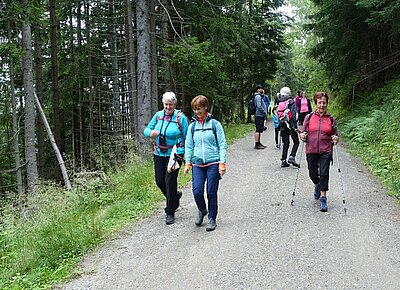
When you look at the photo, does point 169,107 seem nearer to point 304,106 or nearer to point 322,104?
point 322,104

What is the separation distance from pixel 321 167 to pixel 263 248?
216cm

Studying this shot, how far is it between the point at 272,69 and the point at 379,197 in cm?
2143

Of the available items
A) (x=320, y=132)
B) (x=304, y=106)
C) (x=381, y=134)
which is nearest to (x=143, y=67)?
(x=304, y=106)

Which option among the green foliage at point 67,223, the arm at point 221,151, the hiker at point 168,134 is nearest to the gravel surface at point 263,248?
the green foliage at point 67,223

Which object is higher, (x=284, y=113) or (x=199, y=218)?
(x=284, y=113)

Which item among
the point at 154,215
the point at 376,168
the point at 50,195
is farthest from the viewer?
the point at 376,168

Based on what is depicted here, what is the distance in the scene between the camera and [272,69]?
1109 inches

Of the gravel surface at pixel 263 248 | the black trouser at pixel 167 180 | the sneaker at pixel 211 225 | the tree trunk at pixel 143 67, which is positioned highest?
the tree trunk at pixel 143 67

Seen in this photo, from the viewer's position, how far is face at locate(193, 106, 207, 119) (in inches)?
231

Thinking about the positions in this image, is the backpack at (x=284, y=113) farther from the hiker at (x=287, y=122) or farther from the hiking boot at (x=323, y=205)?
the hiking boot at (x=323, y=205)

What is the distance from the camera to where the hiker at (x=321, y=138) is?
6754 mm

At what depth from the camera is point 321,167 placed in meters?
6.79

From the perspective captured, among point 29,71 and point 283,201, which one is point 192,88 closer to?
point 29,71

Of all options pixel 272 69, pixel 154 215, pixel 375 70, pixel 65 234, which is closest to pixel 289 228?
pixel 154 215
